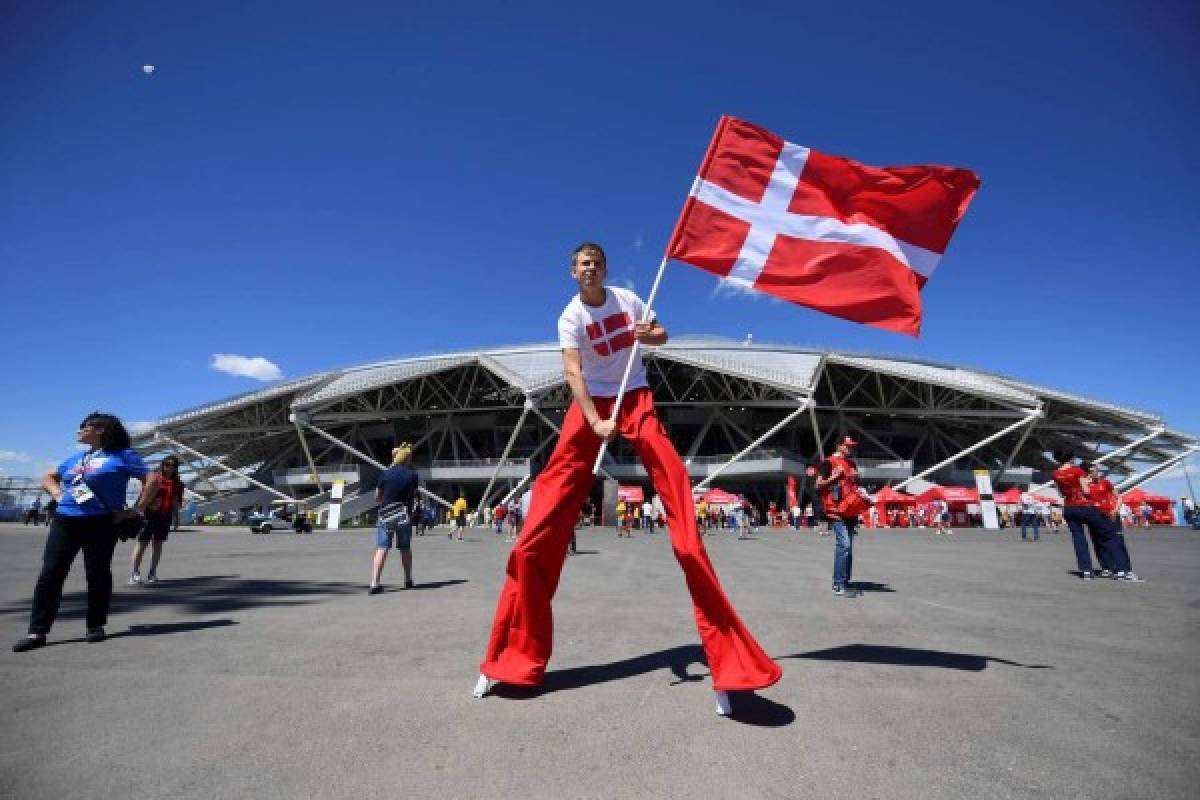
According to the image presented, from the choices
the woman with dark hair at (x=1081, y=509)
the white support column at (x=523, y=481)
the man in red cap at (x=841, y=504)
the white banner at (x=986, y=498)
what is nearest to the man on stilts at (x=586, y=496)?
the man in red cap at (x=841, y=504)

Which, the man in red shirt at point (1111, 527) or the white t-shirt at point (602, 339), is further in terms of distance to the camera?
the man in red shirt at point (1111, 527)

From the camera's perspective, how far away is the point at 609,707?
2664 millimetres

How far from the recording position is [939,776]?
193 centimetres

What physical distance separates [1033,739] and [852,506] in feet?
14.7

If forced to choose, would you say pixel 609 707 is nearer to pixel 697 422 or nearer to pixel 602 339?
pixel 602 339

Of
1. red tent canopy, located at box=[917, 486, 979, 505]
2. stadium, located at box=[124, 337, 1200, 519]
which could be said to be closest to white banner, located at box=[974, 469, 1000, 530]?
red tent canopy, located at box=[917, 486, 979, 505]

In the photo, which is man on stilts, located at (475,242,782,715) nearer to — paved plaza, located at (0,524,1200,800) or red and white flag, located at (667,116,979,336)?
paved plaza, located at (0,524,1200,800)

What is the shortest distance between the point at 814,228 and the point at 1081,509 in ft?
23.7

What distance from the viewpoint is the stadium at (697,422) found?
36625 millimetres

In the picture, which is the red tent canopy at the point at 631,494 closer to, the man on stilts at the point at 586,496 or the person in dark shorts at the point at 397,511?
the person in dark shorts at the point at 397,511

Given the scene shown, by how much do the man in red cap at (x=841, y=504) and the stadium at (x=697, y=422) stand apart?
26.3 meters

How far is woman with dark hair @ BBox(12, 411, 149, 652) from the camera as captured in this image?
4.17 meters

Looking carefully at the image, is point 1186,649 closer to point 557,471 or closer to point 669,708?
point 669,708

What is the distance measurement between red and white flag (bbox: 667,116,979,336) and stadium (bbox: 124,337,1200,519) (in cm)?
2871
